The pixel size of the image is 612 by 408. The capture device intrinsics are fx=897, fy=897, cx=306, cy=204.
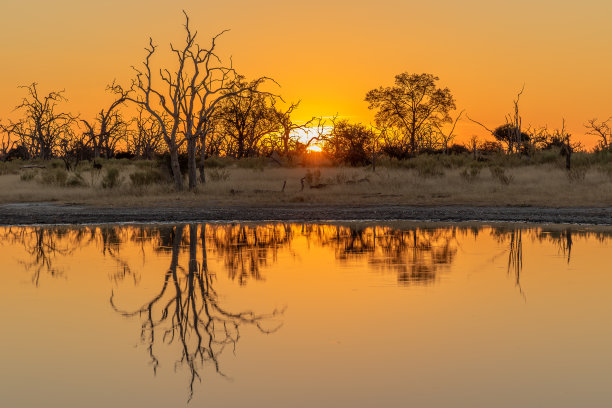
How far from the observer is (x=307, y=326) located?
9422mm

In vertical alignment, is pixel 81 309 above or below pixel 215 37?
below

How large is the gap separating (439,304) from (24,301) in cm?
515

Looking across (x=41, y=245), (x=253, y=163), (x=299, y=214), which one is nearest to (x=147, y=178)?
(x=299, y=214)

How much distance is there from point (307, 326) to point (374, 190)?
24.8 metres

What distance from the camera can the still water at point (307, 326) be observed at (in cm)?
696

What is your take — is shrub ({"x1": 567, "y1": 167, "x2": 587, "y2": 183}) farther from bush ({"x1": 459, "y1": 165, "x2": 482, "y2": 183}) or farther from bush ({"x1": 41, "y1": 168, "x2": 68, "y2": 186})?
bush ({"x1": 41, "y1": 168, "x2": 68, "y2": 186})

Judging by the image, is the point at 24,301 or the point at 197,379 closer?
the point at 197,379

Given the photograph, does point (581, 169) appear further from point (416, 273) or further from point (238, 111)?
point (238, 111)

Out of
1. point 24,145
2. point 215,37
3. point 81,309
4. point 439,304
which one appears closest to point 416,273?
point 439,304

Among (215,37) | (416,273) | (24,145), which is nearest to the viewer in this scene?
(416,273)

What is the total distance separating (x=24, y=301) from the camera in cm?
1124

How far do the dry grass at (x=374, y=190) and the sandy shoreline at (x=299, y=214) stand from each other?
152 cm

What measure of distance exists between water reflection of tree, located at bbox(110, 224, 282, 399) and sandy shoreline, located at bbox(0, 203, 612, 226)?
11.7 m

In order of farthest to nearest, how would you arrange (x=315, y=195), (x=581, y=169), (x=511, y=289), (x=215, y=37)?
1. (x=581, y=169)
2. (x=215, y=37)
3. (x=315, y=195)
4. (x=511, y=289)
